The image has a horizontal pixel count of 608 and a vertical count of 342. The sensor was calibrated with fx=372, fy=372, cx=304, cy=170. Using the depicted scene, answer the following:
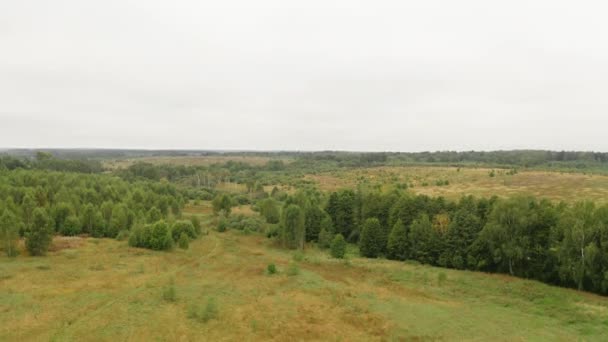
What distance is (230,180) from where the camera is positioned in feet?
621

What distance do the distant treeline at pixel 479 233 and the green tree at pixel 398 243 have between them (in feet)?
0.51

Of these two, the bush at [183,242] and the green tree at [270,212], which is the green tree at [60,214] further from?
the green tree at [270,212]

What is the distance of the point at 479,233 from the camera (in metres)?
52.2

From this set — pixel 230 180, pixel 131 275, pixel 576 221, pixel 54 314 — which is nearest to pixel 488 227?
pixel 576 221

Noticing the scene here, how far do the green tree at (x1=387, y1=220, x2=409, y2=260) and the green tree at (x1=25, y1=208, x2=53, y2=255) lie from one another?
51238 mm

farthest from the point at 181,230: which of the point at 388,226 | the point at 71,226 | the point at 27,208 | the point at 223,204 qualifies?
the point at 388,226

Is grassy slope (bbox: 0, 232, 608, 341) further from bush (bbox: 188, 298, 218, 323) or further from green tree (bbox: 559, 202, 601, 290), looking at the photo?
green tree (bbox: 559, 202, 601, 290)

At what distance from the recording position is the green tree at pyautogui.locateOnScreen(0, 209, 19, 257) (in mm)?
49875

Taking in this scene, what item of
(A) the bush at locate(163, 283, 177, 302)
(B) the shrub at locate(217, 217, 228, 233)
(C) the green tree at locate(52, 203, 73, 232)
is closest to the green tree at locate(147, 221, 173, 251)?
(C) the green tree at locate(52, 203, 73, 232)

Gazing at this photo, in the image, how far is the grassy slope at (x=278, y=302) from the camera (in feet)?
99.2

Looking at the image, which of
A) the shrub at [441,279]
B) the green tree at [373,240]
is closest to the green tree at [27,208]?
the green tree at [373,240]

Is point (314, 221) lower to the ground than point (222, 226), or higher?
higher

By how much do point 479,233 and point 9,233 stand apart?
212 feet

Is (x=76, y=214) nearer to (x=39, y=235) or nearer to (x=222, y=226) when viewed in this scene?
(x=39, y=235)
